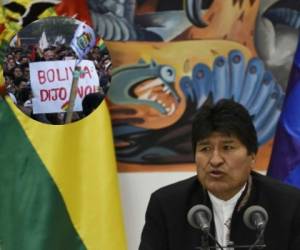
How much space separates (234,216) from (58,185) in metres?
1.18

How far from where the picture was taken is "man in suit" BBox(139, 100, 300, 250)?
5.63ft

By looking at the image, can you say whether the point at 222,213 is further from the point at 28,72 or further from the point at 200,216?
the point at 28,72

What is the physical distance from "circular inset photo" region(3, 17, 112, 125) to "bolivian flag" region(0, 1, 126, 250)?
5 centimetres

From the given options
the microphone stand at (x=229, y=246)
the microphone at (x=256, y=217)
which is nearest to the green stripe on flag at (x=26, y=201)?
the microphone stand at (x=229, y=246)

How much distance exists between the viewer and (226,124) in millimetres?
1720

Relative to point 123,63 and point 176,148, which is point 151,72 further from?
point 176,148

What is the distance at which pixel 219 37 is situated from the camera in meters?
2.87

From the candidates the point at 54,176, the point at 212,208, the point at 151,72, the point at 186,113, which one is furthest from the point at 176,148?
the point at 212,208

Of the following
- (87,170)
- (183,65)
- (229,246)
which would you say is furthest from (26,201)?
(229,246)

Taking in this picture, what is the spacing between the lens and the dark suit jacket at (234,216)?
1733 mm

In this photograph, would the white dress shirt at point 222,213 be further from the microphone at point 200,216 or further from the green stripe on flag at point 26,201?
the green stripe on flag at point 26,201

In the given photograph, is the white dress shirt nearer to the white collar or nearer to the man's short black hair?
the white collar

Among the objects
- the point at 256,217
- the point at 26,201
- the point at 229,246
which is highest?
the point at 256,217

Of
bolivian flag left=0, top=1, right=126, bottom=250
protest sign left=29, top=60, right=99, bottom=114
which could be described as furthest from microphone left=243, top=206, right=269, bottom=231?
protest sign left=29, top=60, right=99, bottom=114
